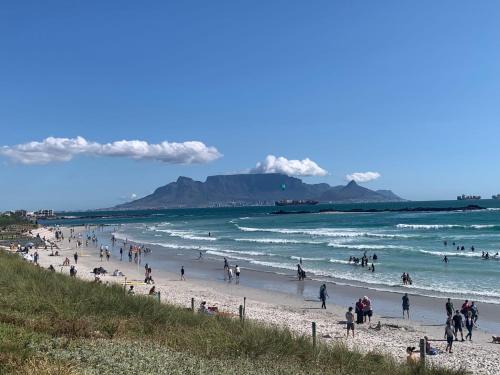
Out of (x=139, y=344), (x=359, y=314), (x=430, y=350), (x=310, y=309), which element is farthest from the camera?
(x=310, y=309)

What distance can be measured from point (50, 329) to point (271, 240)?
160 ft

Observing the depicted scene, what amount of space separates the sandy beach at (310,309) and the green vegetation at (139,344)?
11.6ft

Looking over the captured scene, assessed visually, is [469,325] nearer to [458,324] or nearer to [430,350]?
[458,324]

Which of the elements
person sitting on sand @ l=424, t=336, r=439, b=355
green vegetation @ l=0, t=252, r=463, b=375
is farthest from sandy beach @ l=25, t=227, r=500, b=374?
green vegetation @ l=0, t=252, r=463, b=375

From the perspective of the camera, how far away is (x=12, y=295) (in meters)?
12.4

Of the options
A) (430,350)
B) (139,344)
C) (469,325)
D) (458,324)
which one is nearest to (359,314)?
(458,324)

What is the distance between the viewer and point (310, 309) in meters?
22.4

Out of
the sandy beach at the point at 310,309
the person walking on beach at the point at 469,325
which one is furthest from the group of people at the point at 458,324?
the sandy beach at the point at 310,309

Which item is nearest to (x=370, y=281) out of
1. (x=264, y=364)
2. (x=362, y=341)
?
(x=362, y=341)

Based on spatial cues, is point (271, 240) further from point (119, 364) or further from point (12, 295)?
point (119, 364)

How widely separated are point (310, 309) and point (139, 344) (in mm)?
14526

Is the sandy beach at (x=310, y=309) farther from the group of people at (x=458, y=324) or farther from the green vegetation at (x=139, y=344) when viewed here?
the green vegetation at (x=139, y=344)

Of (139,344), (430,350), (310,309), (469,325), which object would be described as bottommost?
(310,309)

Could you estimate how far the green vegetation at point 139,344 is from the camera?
24.7 ft
